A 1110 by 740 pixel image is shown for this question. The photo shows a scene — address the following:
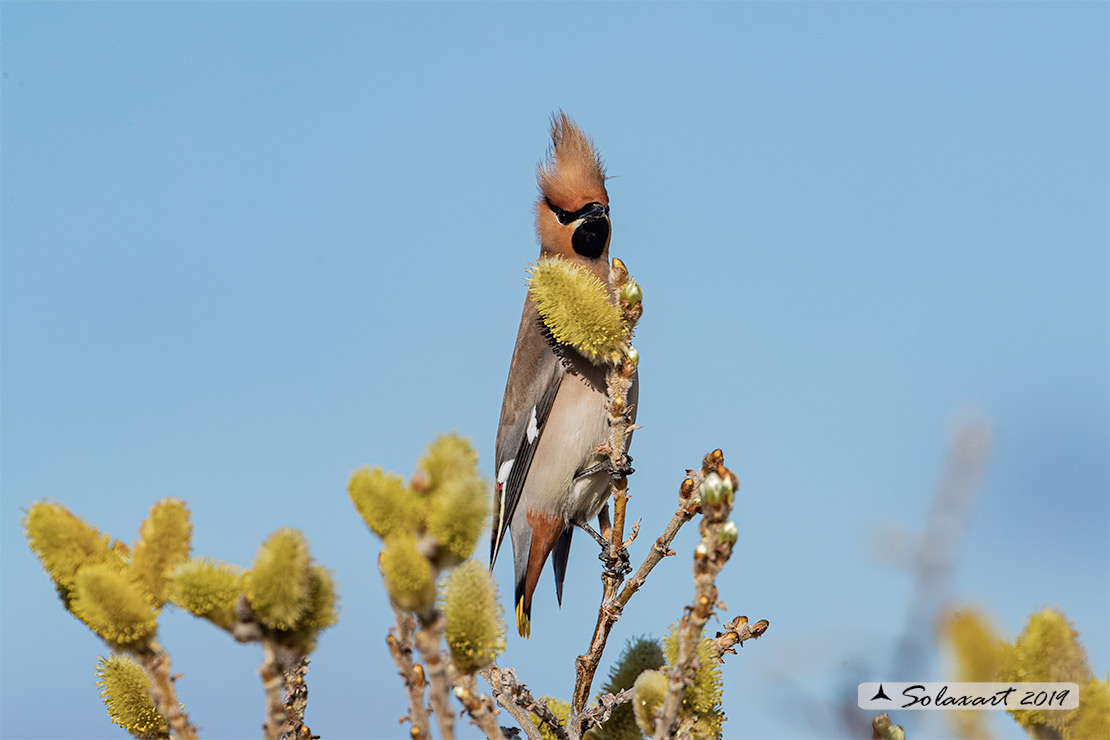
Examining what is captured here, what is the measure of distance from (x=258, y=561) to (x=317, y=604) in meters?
0.09

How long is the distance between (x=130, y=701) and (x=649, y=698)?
73 cm

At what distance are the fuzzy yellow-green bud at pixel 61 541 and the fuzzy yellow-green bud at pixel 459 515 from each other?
48cm

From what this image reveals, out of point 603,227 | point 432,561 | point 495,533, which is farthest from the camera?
point 603,227

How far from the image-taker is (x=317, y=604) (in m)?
1.29

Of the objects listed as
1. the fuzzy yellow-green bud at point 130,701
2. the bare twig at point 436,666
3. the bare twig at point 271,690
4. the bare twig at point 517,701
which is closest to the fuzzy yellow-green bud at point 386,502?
the bare twig at point 436,666

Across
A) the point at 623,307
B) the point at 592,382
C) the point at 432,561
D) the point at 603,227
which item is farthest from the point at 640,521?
the point at 603,227

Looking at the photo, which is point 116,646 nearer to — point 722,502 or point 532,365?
point 722,502

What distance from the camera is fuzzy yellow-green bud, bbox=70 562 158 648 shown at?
131 cm

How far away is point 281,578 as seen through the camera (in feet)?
4.08

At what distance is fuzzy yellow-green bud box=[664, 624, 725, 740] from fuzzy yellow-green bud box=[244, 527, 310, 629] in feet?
2.15

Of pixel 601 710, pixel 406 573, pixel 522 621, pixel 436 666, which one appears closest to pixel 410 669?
pixel 436 666

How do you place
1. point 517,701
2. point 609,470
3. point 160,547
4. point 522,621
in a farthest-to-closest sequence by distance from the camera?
point 522,621, point 609,470, point 517,701, point 160,547

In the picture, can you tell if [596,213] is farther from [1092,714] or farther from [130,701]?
[1092,714]

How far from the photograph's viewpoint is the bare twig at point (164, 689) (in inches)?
54.7
